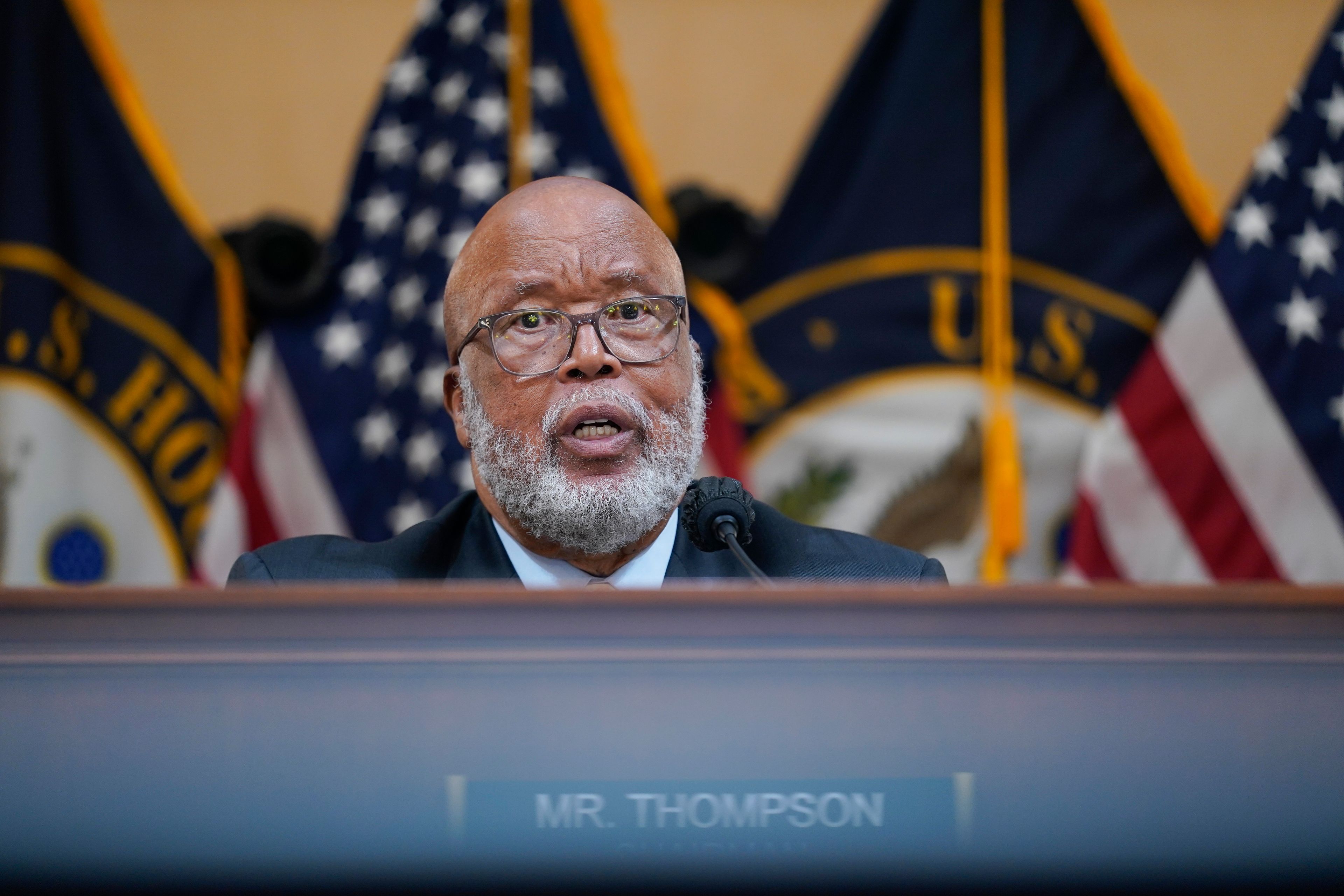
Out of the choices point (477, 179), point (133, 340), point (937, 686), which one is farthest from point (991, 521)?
point (937, 686)

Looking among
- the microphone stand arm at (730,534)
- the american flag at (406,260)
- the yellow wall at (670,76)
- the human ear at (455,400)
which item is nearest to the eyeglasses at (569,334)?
the human ear at (455,400)

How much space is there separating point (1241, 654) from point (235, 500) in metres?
2.95

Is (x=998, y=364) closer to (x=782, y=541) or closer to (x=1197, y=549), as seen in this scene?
(x=1197, y=549)

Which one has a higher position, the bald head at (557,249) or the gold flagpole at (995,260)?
the gold flagpole at (995,260)

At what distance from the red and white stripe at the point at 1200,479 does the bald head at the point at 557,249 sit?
1.79 metres

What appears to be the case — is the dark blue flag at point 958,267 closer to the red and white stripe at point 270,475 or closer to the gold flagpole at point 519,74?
the gold flagpole at point 519,74

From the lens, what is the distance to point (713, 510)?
4.87 feet

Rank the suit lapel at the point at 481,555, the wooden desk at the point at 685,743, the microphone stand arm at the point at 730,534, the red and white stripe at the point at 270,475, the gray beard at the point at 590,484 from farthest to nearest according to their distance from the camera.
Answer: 1. the red and white stripe at the point at 270,475
2. the suit lapel at the point at 481,555
3. the gray beard at the point at 590,484
4. the microphone stand arm at the point at 730,534
5. the wooden desk at the point at 685,743

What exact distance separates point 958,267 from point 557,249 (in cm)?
179

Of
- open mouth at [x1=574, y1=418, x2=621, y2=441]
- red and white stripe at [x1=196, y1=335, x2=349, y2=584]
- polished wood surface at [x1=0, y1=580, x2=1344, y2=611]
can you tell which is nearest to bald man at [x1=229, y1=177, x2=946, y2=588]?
open mouth at [x1=574, y1=418, x2=621, y2=441]

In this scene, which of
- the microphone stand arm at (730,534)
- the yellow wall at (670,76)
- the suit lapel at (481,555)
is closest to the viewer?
the microphone stand arm at (730,534)

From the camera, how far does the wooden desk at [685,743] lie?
2.14 ft

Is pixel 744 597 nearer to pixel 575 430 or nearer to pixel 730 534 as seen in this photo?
pixel 730 534

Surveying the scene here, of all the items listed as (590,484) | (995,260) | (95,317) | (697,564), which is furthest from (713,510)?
(95,317)
